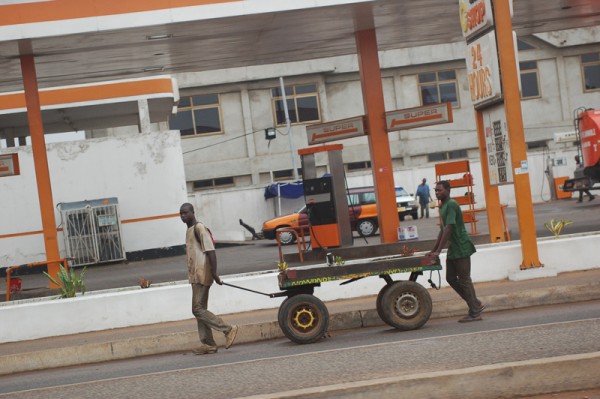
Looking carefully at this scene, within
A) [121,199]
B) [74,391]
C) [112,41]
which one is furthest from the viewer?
[121,199]

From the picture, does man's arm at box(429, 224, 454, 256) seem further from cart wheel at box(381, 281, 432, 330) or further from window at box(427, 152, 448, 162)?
window at box(427, 152, 448, 162)

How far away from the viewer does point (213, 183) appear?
52.5 metres

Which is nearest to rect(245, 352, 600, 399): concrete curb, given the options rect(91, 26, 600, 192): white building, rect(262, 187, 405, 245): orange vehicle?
rect(262, 187, 405, 245): orange vehicle

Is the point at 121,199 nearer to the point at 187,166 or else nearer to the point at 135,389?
the point at 187,166

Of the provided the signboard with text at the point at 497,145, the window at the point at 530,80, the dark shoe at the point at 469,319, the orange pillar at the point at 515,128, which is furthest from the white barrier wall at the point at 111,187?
the window at the point at 530,80

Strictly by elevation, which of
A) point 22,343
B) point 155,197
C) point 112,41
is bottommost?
point 22,343

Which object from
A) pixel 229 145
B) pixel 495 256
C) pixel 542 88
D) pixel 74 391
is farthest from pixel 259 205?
pixel 74 391

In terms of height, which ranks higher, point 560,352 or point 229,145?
point 229,145

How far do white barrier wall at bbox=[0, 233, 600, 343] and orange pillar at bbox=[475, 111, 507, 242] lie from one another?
2190 millimetres

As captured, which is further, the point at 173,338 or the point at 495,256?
the point at 495,256

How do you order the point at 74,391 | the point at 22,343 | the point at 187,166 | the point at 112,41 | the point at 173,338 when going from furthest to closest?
the point at 187,166 → the point at 112,41 → the point at 22,343 → the point at 173,338 → the point at 74,391

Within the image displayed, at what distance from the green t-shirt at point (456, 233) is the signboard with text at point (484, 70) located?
4699 millimetres

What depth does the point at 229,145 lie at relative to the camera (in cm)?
5209

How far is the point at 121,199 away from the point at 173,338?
1937 centimetres
